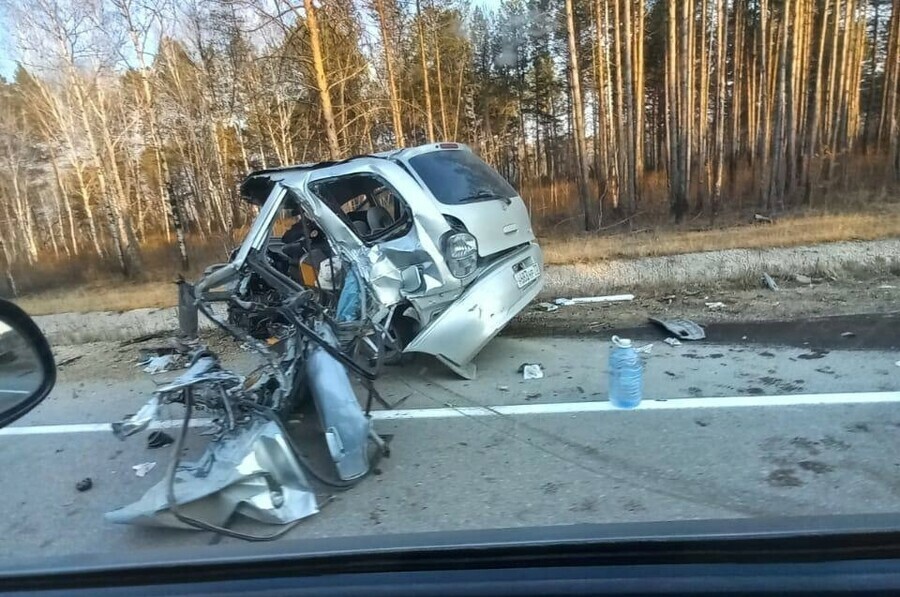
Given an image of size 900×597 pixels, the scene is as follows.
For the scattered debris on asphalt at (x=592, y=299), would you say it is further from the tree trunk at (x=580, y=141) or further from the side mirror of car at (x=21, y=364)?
the tree trunk at (x=580, y=141)

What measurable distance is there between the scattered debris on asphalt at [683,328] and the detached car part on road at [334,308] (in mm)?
1439

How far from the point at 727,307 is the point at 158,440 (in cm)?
569

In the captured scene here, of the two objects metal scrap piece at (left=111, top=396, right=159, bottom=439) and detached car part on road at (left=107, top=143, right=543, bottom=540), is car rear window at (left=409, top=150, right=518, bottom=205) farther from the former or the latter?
metal scrap piece at (left=111, top=396, right=159, bottom=439)

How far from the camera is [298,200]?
17.3ft

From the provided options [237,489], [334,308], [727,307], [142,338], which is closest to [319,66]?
[142,338]

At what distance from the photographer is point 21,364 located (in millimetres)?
2713

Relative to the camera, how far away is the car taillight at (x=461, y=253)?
197 inches

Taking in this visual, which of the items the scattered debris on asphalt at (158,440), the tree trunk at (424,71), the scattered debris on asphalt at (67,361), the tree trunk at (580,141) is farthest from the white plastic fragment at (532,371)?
the tree trunk at (424,71)

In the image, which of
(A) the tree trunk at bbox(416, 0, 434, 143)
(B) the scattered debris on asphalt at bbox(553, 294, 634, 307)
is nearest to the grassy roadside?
(B) the scattered debris on asphalt at bbox(553, 294, 634, 307)

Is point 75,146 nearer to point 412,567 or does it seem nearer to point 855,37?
point 412,567

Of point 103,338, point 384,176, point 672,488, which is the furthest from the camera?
point 103,338

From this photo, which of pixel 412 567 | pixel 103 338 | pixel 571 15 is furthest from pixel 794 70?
pixel 412 567

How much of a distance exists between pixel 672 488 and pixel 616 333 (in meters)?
3.28

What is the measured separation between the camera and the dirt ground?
6449 mm
